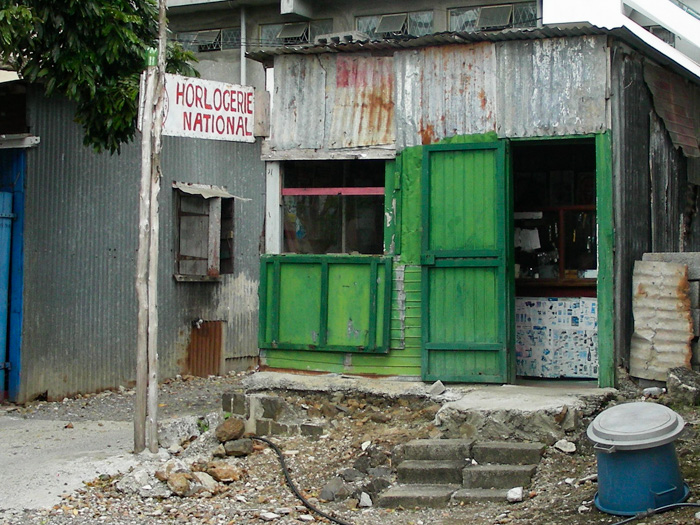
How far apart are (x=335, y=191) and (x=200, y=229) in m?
A: 4.42

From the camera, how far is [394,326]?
8875 mm

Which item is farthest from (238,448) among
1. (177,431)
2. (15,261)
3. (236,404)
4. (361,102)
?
(15,261)

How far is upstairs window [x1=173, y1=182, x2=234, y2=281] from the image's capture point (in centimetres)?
1281

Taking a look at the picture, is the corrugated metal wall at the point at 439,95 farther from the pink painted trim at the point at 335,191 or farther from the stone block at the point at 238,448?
the stone block at the point at 238,448

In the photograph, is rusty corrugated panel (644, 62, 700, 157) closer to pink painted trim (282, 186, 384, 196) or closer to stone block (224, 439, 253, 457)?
pink painted trim (282, 186, 384, 196)

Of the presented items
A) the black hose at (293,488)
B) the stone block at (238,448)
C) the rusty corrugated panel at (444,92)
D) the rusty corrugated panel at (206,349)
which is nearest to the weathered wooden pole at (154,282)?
the stone block at (238,448)

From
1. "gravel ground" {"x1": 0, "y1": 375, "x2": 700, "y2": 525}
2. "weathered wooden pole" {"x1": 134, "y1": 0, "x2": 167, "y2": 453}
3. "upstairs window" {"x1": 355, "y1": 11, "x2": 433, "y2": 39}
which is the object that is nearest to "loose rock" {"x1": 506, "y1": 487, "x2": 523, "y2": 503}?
"gravel ground" {"x1": 0, "y1": 375, "x2": 700, "y2": 525}

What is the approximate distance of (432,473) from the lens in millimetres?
7176

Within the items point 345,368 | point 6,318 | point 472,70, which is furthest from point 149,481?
point 472,70

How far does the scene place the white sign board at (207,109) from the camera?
25.5ft

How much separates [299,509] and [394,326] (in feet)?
8.42

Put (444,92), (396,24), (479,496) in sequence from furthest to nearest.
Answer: (396,24) → (444,92) → (479,496)

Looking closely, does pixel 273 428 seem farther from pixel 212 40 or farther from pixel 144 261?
pixel 212 40

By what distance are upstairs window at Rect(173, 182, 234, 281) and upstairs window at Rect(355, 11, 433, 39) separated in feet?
18.9
